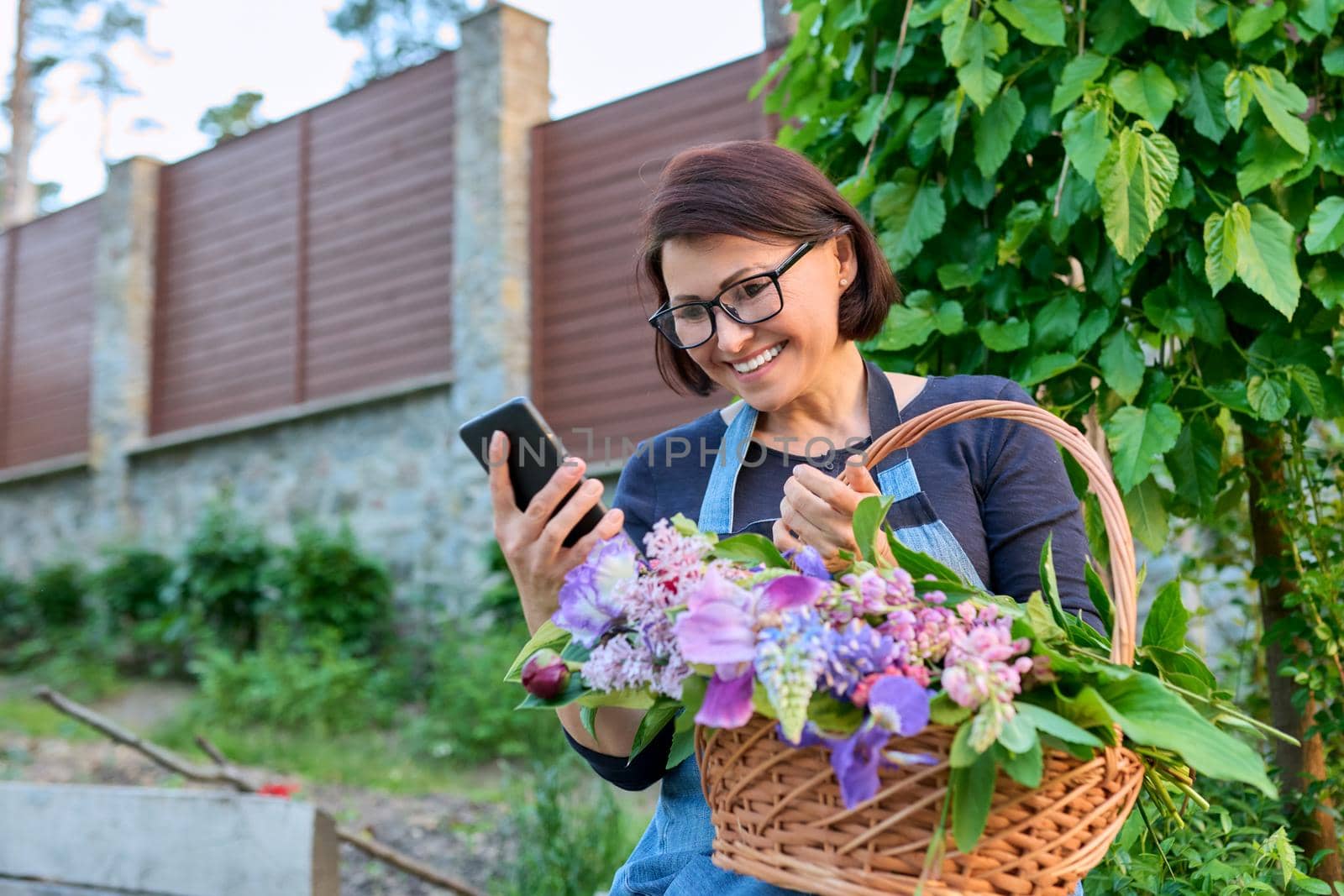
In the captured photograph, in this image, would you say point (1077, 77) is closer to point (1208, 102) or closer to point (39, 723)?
point (1208, 102)

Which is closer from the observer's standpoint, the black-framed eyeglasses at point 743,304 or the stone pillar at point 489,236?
the black-framed eyeglasses at point 743,304

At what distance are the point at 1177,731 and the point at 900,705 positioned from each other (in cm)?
22

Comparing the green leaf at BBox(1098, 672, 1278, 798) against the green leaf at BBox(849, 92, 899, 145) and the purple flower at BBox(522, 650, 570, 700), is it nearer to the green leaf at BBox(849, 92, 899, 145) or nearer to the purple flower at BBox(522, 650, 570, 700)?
the purple flower at BBox(522, 650, 570, 700)

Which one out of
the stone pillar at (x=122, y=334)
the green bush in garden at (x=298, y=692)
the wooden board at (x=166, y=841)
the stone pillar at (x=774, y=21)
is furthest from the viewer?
the stone pillar at (x=122, y=334)

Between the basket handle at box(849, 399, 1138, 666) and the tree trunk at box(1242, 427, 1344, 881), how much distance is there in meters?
0.99

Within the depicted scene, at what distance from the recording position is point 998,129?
206 centimetres

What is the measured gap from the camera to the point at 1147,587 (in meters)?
3.53

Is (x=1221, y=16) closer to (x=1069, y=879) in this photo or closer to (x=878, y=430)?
(x=878, y=430)

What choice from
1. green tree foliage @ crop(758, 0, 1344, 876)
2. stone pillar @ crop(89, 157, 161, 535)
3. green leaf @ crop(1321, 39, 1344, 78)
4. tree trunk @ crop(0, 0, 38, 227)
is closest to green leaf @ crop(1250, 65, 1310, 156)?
green tree foliage @ crop(758, 0, 1344, 876)

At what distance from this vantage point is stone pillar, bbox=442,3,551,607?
7.32m

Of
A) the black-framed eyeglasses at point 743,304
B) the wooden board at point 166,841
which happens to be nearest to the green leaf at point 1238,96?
the black-framed eyeglasses at point 743,304

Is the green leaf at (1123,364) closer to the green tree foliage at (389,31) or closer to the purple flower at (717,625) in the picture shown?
the purple flower at (717,625)

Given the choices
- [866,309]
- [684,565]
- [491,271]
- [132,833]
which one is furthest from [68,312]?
[684,565]

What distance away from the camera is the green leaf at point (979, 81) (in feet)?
6.53
